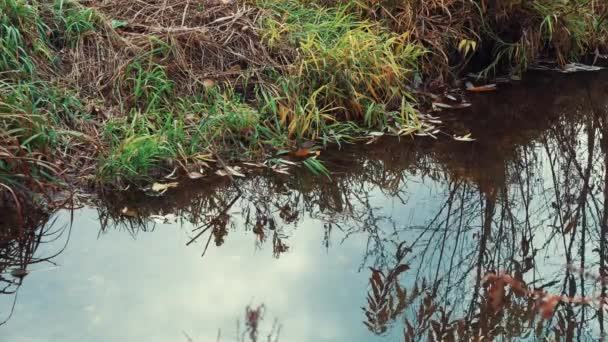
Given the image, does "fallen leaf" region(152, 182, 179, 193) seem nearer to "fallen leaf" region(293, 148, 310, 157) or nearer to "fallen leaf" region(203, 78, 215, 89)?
"fallen leaf" region(293, 148, 310, 157)

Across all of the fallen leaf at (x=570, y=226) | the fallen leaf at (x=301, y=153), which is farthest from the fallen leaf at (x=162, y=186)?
the fallen leaf at (x=570, y=226)

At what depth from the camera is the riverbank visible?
4938 millimetres

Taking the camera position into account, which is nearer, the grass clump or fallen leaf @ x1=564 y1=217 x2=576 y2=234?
fallen leaf @ x1=564 y1=217 x2=576 y2=234

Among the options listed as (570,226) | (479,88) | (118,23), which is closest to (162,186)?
(118,23)

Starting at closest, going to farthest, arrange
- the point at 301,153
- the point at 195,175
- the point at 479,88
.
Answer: the point at 195,175
the point at 301,153
the point at 479,88

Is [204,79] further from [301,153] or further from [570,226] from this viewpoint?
[570,226]

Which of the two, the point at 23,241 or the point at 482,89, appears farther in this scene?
the point at 482,89

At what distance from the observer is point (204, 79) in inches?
227

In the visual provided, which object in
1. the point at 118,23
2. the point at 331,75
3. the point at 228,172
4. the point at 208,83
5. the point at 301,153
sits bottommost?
the point at 228,172

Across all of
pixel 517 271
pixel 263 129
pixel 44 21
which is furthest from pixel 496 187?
pixel 44 21

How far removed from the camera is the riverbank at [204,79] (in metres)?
4.94

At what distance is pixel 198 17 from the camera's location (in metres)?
6.16

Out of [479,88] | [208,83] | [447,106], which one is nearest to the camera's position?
[208,83]

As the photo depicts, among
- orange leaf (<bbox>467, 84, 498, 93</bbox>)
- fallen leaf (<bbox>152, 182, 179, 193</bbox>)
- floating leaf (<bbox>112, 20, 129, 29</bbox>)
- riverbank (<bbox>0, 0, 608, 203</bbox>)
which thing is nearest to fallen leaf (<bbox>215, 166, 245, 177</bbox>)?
riverbank (<bbox>0, 0, 608, 203</bbox>)
